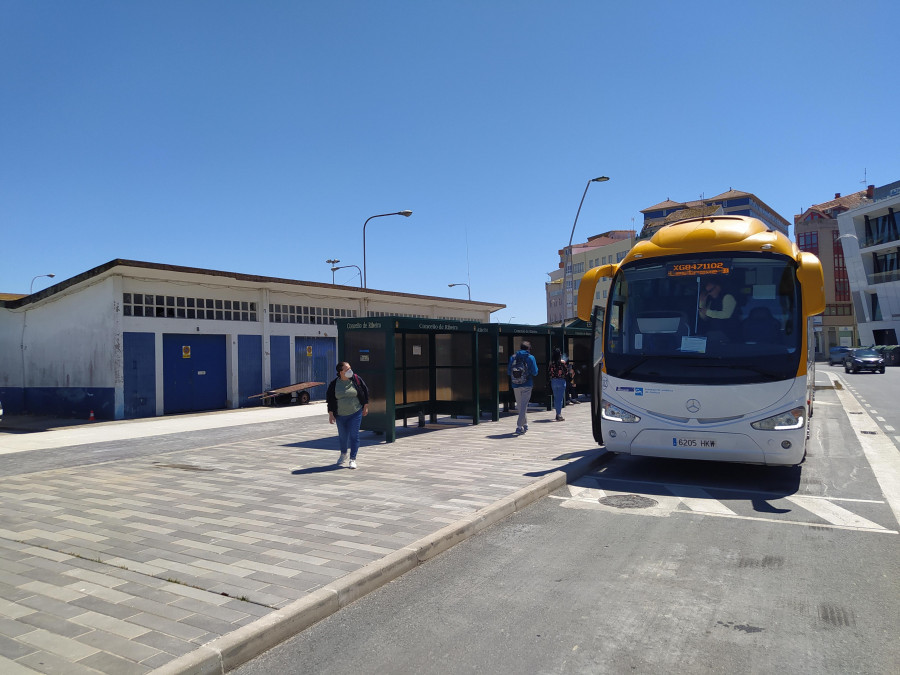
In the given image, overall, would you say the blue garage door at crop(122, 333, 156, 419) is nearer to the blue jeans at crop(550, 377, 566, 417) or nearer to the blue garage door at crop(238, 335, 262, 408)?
the blue garage door at crop(238, 335, 262, 408)

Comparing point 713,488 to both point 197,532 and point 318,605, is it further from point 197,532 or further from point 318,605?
point 197,532

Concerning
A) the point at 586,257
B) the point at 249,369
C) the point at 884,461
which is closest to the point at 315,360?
the point at 249,369

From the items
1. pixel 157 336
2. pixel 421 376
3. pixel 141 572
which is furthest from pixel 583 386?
pixel 141 572

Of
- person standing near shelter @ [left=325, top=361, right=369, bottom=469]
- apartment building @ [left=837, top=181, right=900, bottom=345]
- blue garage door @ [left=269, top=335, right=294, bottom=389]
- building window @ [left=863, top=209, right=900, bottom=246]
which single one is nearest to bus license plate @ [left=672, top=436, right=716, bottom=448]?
person standing near shelter @ [left=325, top=361, right=369, bottom=469]

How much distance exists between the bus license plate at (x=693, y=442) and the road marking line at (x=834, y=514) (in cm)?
105

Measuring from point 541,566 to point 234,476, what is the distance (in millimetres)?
5284

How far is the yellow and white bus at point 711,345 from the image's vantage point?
311 inches

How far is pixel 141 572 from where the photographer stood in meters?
4.95

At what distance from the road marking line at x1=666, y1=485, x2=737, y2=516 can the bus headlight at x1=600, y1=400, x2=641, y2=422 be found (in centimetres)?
100

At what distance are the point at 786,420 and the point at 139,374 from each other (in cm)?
1759

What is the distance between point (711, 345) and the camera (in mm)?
8266

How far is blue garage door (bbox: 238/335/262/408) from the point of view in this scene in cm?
2261

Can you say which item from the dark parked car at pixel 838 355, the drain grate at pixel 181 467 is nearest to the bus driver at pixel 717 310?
the drain grate at pixel 181 467

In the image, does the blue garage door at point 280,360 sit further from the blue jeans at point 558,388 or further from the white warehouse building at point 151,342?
the blue jeans at point 558,388
